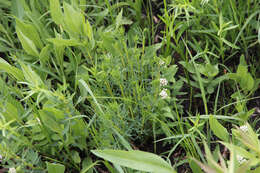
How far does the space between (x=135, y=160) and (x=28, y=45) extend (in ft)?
3.38

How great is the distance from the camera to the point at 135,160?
3.80 ft

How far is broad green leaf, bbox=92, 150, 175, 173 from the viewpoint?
1.13 metres

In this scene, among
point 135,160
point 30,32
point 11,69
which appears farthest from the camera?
point 30,32

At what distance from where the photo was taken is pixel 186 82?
1.89m

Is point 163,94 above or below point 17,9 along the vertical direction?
below

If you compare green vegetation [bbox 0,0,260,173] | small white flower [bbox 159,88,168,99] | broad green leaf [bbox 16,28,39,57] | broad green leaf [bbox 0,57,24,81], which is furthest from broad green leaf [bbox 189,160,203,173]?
broad green leaf [bbox 16,28,39,57]

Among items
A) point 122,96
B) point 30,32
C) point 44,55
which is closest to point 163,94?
point 122,96

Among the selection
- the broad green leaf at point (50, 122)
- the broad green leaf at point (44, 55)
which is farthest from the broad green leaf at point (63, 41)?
the broad green leaf at point (50, 122)

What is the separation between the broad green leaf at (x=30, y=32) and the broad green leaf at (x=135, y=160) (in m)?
1.04

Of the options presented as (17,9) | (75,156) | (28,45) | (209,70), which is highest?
(17,9)

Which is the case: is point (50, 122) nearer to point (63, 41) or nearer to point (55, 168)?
point (55, 168)

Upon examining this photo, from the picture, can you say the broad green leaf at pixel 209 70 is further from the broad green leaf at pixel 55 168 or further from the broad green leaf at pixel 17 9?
the broad green leaf at pixel 17 9

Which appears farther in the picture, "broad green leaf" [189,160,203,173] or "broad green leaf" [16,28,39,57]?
"broad green leaf" [16,28,39,57]

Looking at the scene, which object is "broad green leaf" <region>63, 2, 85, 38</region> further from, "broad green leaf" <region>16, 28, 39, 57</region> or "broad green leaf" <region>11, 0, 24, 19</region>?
"broad green leaf" <region>11, 0, 24, 19</region>
